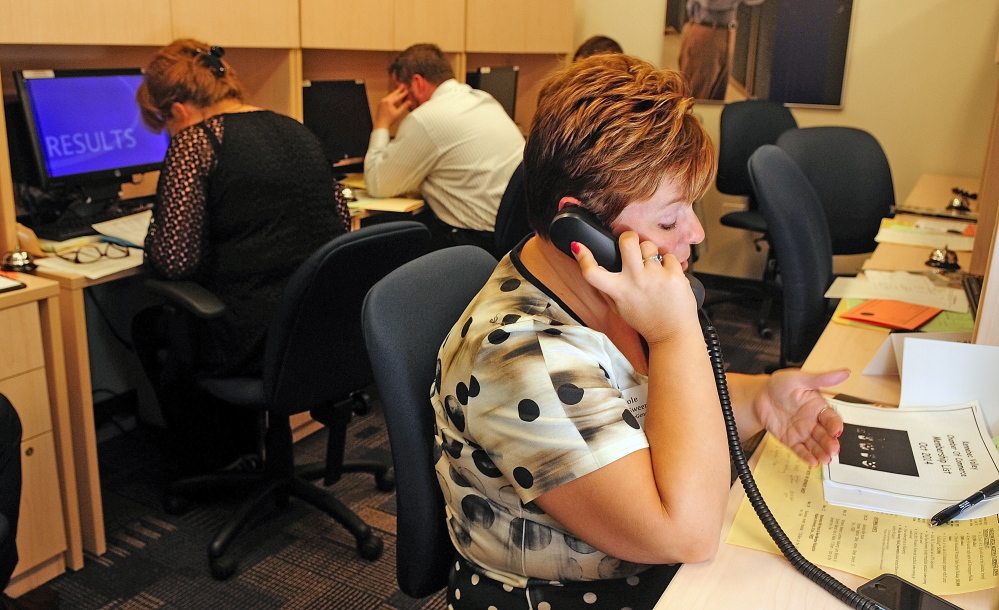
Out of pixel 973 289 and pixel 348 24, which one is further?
pixel 348 24

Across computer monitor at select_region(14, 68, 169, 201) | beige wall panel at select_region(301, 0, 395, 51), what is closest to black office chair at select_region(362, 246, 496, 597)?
computer monitor at select_region(14, 68, 169, 201)

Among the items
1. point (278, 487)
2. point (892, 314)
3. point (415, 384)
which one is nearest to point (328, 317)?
point (278, 487)

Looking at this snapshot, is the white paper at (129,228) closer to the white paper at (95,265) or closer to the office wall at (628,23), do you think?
the white paper at (95,265)

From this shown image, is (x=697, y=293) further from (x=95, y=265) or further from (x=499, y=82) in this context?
(x=499, y=82)

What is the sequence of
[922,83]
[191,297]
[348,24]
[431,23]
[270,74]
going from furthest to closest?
[922,83] → [431,23] → [348,24] → [270,74] → [191,297]

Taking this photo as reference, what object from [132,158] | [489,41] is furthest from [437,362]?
[489,41]

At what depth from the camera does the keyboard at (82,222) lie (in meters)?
2.33

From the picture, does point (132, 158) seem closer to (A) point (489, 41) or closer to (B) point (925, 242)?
(A) point (489, 41)

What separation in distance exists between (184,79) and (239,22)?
0.57 metres

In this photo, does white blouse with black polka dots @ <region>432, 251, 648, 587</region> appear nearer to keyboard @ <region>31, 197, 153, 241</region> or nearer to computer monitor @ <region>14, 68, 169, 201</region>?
keyboard @ <region>31, 197, 153, 241</region>

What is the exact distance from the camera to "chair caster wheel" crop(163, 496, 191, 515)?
239cm

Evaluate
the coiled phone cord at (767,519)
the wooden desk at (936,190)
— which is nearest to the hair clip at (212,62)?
the coiled phone cord at (767,519)

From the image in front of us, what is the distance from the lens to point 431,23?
365 cm

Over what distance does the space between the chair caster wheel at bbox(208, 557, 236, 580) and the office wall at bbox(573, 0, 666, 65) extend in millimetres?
3501
